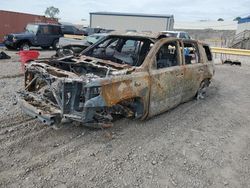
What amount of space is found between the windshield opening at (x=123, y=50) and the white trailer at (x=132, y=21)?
85.4 ft

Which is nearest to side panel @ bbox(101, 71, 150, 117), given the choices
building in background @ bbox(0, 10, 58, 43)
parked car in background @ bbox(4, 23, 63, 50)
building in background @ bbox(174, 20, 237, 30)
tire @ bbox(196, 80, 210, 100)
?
tire @ bbox(196, 80, 210, 100)

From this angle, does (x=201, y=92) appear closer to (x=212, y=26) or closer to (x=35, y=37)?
(x=35, y=37)

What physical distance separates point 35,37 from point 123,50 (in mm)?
13665

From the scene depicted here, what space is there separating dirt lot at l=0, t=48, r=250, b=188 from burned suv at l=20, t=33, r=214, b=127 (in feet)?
Answer: 1.17

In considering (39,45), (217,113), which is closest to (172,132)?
(217,113)

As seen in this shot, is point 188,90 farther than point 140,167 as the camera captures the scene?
Yes

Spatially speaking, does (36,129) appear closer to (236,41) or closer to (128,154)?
(128,154)

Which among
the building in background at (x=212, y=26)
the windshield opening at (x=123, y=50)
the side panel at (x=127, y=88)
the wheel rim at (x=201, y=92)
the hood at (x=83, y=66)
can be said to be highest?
the building in background at (x=212, y=26)

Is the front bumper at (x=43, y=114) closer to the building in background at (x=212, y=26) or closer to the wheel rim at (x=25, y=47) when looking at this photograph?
the wheel rim at (x=25, y=47)

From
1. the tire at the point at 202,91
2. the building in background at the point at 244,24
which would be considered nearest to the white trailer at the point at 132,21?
the building in background at the point at 244,24

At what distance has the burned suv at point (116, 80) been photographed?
165 inches

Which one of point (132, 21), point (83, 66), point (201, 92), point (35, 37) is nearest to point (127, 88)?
point (83, 66)

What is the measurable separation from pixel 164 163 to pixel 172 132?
1.19 m

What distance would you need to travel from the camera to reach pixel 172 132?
509cm
